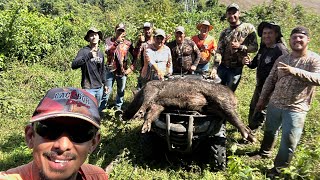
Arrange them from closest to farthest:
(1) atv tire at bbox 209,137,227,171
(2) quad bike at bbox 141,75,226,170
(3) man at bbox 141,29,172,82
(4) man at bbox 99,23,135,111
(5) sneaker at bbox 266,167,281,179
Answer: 1. (2) quad bike at bbox 141,75,226,170
2. (5) sneaker at bbox 266,167,281,179
3. (1) atv tire at bbox 209,137,227,171
4. (3) man at bbox 141,29,172,82
5. (4) man at bbox 99,23,135,111

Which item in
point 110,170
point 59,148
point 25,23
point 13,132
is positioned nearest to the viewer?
point 59,148

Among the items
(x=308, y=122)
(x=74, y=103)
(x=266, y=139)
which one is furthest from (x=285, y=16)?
(x=74, y=103)

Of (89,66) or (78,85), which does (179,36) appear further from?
(78,85)

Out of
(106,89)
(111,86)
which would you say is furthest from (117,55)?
(106,89)

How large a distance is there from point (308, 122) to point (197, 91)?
10.6 ft

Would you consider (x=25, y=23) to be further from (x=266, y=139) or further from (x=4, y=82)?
(x=266, y=139)

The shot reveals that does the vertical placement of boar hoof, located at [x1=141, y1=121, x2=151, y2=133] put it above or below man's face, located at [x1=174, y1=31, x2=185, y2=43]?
below

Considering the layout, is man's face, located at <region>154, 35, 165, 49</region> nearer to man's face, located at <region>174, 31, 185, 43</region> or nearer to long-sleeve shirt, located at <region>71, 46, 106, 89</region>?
man's face, located at <region>174, 31, 185, 43</region>

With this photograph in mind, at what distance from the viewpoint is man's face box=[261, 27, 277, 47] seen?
16.1 feet

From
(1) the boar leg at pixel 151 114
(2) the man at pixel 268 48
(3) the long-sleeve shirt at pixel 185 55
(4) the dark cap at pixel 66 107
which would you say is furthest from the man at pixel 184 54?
(4) the dark cap at pixel 66 107

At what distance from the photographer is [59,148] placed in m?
1.41

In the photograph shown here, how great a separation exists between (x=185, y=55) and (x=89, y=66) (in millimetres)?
1799

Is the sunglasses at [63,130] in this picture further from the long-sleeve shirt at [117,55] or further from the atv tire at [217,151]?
the long-sleeve shirt at [117,55]

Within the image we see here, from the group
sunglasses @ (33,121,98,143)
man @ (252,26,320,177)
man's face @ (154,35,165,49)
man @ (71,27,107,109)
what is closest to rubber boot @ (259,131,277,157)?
man @ (252,26,320,177)
